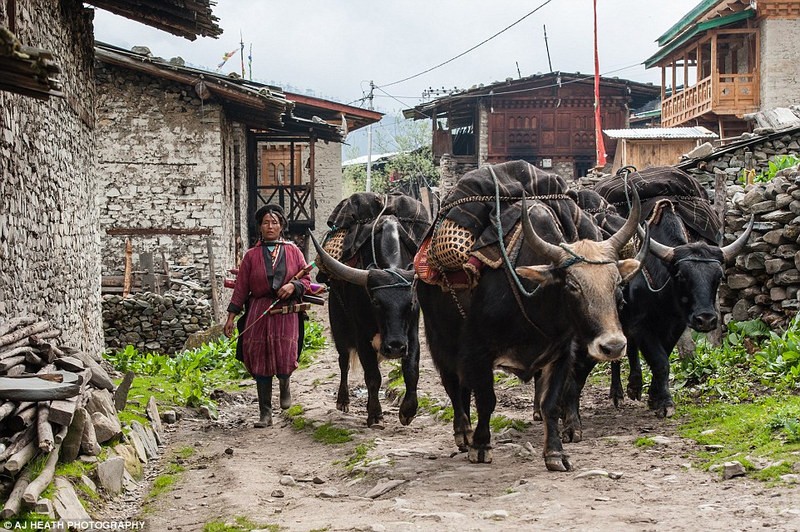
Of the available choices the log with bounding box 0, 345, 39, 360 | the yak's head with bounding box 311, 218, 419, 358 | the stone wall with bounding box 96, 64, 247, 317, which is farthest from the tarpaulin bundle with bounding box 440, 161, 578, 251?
the stone wall with bounding box 96, 64, 247, 317

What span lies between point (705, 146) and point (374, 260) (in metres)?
7.69

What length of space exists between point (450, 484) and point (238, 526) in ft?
4.24

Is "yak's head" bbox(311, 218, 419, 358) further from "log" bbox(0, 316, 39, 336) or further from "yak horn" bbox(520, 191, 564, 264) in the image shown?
"log" bbox(0, 316, 39, 336)

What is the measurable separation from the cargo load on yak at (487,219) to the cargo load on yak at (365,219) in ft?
6.64

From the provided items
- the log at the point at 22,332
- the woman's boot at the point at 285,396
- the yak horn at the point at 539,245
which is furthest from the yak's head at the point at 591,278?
the woman's boot at the point at 285,396

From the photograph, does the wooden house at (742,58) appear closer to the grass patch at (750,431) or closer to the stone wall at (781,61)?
the stone wall at (781,61)

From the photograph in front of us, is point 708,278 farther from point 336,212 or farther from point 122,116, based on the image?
point 122,116

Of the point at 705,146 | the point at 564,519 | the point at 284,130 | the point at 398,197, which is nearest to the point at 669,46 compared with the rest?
the point at 284,130

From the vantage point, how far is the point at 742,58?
92.3 feet

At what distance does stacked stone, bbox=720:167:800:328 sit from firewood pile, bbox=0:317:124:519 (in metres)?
5.81

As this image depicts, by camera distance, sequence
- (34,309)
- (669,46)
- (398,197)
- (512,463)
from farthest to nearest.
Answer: (669,46)
(398,197)
(34,309)
(512,463)

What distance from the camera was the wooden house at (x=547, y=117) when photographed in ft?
112

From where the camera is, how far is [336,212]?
9398 mm

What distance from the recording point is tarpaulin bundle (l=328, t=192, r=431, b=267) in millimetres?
8906
